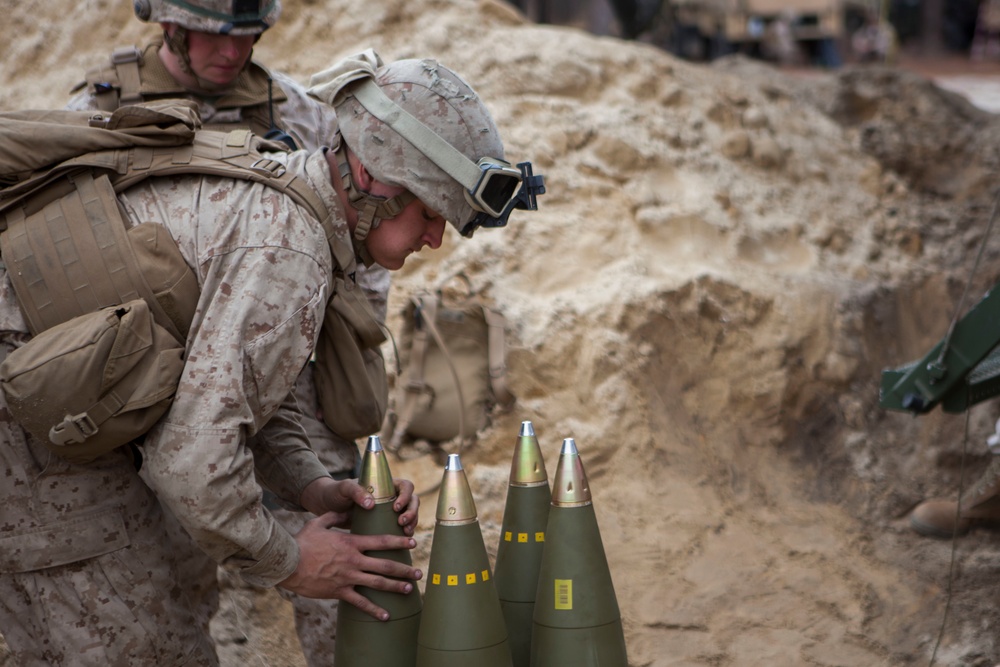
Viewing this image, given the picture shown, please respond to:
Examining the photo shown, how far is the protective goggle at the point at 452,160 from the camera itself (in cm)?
223

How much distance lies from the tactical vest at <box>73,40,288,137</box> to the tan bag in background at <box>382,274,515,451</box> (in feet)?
4.15

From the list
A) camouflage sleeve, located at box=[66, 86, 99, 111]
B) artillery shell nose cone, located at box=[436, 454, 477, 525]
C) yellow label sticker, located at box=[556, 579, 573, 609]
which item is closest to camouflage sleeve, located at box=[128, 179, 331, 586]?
artillery shell nose cone, located at box=[436, 454, 477, 525]

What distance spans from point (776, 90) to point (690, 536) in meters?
3.54

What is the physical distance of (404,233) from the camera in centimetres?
240

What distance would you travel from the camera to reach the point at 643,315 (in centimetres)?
479

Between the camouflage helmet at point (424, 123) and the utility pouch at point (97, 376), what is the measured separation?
1.94 feet

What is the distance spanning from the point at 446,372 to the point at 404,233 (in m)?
2.16

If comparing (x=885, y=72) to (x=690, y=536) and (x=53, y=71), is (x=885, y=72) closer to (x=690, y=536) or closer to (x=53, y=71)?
(x=690, y=536)

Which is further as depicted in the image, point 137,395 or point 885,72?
point 885,72

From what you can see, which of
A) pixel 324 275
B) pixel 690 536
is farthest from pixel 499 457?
pixel 324 275

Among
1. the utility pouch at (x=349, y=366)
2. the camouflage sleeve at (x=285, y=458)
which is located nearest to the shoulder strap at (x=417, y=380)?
the utility pouch at (x=349, y=366)

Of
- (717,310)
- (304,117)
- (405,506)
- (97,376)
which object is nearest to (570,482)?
(405,506)

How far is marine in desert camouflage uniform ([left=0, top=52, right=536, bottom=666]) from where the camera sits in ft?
6.77

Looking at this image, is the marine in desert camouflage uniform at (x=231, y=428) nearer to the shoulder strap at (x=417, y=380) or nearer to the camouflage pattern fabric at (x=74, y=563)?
the camouflage pattern fabric at (x=74, y=563)
